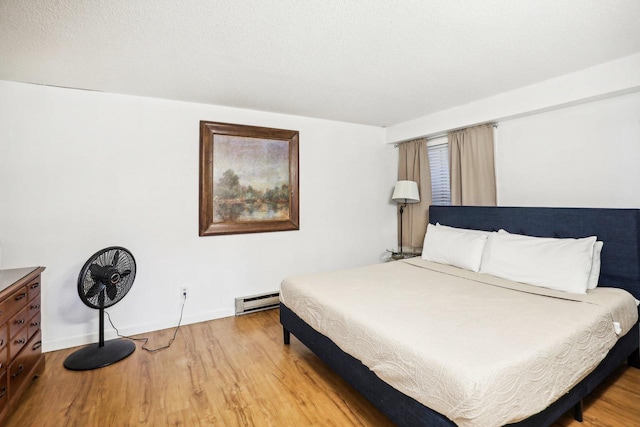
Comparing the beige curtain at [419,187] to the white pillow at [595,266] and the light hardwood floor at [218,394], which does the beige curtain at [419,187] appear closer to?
the white pillow at [595,266]

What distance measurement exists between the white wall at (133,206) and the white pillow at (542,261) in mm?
2014

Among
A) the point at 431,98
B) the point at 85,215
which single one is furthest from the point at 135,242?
the point at 431,98

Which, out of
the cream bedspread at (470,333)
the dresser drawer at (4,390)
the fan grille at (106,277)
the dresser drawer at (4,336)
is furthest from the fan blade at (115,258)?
the cream bedspread at (470,333)

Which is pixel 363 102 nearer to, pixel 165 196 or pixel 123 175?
pixel 165 196

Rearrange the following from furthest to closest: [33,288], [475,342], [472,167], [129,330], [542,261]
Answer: [472,167] < [129,330] < [542,261] < [33,288] < [475,342]

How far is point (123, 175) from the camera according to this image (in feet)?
9.66

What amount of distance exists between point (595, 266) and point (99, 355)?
3988mm

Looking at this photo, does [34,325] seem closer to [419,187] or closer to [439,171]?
[419,187]

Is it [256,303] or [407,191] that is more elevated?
[407,191]

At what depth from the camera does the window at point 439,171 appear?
396cm

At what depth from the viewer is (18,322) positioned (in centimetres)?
200

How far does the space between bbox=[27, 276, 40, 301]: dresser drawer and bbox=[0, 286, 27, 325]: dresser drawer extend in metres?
0.08

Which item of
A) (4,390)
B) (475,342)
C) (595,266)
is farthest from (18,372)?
(595,266)

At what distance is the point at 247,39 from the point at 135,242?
218cm
